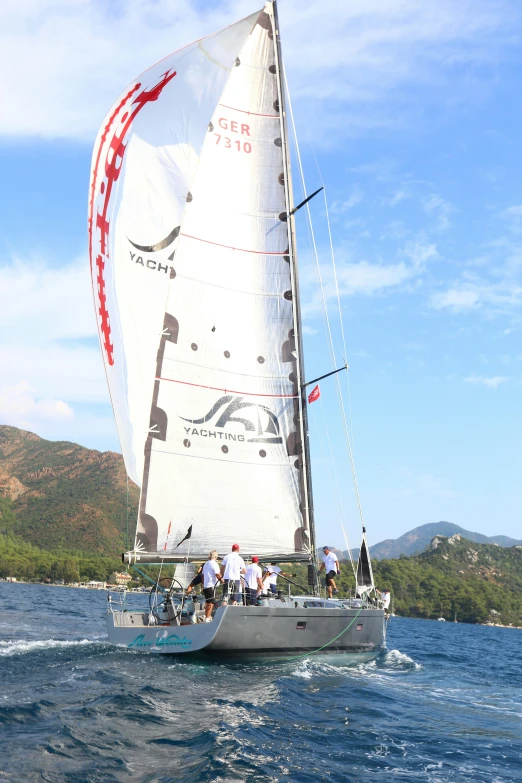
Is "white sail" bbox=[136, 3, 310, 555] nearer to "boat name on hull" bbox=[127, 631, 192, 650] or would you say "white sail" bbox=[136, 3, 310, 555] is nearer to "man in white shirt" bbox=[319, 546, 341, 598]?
"man in white shirt" bbox=[319, 546, 341, 598]

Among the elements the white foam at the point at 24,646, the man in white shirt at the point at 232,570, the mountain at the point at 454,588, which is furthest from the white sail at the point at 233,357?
the mountain at the point at 454,588

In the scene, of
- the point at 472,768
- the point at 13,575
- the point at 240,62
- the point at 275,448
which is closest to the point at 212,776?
the point at 472,768

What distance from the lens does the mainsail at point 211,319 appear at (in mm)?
16031

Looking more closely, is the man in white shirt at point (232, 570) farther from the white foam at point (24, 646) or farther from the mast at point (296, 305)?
the white foam at point (24, 646)

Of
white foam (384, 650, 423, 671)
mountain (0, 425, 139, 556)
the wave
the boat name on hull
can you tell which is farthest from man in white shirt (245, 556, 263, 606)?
mountain (0, 425, 139, 556)

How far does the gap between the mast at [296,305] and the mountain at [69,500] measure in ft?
317

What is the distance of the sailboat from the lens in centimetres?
1582

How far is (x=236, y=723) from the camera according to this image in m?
8.66

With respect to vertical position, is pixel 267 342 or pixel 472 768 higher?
pixel 267 342

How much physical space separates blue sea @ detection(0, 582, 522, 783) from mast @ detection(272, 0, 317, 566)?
3907mm

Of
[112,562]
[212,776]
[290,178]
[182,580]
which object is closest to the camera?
[212,776]

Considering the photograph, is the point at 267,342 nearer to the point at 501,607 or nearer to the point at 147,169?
the point at 147,169

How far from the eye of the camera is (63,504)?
14325 cm

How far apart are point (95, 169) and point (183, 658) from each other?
11534 mm
